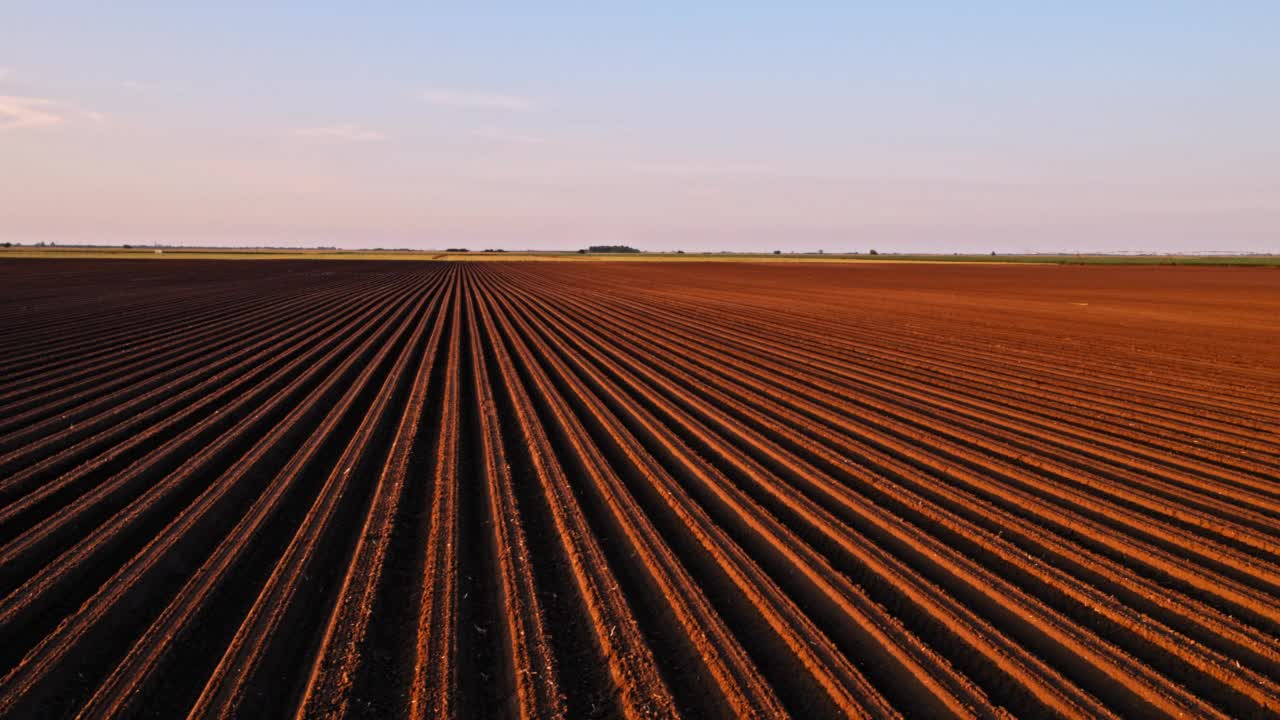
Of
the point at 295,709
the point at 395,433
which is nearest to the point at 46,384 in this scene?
the point at 395,433

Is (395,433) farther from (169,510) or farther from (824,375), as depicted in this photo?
(824,375)

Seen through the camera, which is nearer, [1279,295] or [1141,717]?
[1141,717]

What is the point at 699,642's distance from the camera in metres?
3.20

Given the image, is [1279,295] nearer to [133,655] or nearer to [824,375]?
[824,375]

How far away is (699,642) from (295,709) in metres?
1.90

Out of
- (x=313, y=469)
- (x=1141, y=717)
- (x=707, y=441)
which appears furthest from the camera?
(x=707, y=441)

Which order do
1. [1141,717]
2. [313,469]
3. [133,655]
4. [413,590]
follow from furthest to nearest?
[313,469] → [413,590] → [133,655] → [1141,717]

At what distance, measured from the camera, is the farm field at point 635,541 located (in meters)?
2.93

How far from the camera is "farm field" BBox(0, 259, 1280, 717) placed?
2.93 meters

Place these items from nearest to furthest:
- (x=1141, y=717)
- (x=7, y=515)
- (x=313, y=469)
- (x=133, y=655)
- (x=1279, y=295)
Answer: (x=1141, y=717), (x=133, y=655), (x=7, y=515), (x=313, y=469), (x=1279, y=295)

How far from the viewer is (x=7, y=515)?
457cm

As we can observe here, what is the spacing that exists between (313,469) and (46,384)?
5891 millimetres

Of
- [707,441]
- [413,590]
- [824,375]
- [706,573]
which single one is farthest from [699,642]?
[824,375]

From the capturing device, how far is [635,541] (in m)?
4.28
